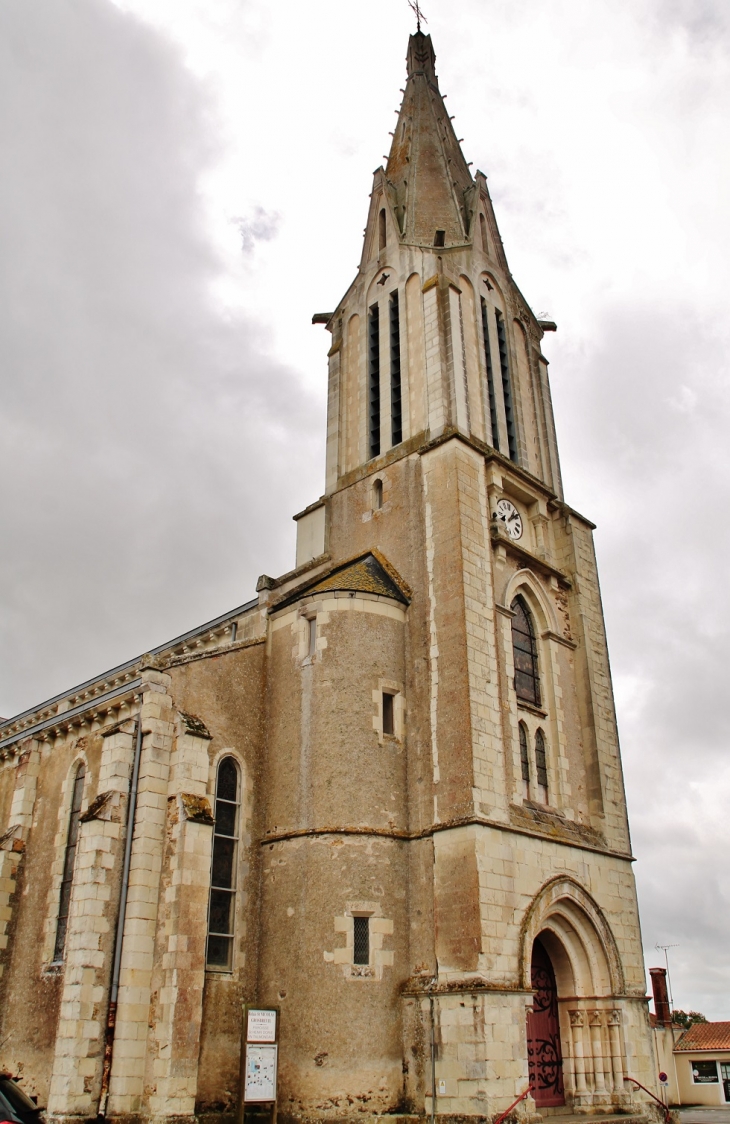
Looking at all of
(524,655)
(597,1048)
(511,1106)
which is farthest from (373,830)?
(597,1048)

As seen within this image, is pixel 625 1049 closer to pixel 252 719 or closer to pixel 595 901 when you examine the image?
pixel 595 901

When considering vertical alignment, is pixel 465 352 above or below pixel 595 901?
above

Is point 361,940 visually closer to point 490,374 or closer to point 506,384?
point 490,374

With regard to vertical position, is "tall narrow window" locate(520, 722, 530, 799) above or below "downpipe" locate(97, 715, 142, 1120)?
above

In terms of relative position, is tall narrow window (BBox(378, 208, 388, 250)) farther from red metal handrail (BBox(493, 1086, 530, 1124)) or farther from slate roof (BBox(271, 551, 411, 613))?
red metal handrail (BBox(493, 1086, 530, 1124))

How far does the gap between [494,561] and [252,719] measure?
7.29 meters

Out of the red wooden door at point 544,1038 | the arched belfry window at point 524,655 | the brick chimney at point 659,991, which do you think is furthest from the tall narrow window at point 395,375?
the brick chimney at point 659,991

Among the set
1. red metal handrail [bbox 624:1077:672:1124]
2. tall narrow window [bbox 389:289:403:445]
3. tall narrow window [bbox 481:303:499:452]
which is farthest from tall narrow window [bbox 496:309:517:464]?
red metal handrail [bbox 624:1077:672:1124]

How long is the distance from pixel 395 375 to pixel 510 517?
19.3 ft

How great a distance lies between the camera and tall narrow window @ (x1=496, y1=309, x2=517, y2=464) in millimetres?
27844

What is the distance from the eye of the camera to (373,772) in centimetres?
2016

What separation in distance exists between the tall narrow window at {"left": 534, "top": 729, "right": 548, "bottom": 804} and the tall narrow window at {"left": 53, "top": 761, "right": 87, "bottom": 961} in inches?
430

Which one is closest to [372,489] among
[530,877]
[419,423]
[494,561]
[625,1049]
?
[419,423]

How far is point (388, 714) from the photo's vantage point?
69.6 ft
